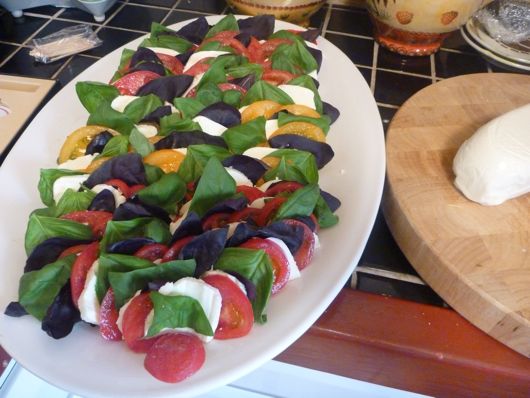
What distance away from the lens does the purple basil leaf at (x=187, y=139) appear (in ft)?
2.28

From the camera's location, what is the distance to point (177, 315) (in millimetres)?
478

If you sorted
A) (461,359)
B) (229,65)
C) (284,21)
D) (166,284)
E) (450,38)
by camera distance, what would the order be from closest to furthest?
(166,284) < (461,359) < (229,65) < (284,21) < (450,38)

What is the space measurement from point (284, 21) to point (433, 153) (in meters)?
0.51

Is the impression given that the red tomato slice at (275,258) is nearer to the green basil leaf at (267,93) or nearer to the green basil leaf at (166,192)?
the green basil leaf at (166,192)

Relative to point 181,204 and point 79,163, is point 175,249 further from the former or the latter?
point 79,163

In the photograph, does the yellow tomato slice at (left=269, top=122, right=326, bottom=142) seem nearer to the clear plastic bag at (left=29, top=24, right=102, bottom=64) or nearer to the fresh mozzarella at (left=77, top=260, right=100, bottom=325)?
the fresh mozzarella at (left=77, top=260, right=100, bottom=325)

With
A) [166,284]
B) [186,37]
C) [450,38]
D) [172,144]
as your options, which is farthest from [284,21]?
[166,284]

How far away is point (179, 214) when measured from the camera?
62 centimetres

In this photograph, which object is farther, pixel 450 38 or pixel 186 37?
pixel 450 38

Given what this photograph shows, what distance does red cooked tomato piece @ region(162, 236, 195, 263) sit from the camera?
0.54 metres

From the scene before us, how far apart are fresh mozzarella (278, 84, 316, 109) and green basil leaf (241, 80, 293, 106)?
2cm

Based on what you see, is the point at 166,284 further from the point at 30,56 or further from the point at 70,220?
the point at 30,56

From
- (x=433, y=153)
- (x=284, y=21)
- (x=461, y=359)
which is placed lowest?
(x=461, y=359)

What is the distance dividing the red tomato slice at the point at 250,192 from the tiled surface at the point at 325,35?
1.34 ft
